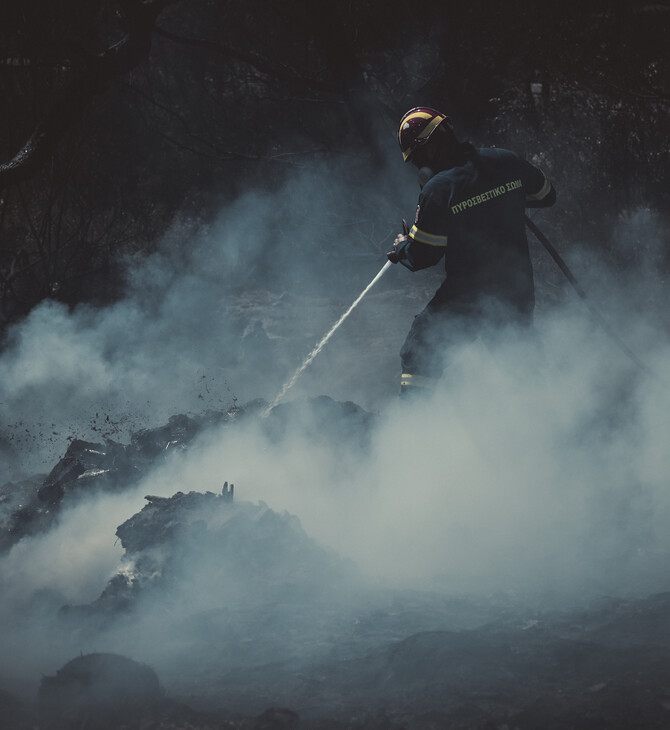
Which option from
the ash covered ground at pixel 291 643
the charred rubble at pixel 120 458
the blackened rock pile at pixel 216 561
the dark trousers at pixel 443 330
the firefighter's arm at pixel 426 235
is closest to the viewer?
the ash covered ground at pixel 291 643

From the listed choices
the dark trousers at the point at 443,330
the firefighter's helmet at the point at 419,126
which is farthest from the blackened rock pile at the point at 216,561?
the firefighter's helmet at the point at 419,126

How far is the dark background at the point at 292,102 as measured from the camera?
24.6 feet

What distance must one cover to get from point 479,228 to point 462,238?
12 centimetres

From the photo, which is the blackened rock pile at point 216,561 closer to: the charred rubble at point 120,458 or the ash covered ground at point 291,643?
the ash covered ground at point 291,643

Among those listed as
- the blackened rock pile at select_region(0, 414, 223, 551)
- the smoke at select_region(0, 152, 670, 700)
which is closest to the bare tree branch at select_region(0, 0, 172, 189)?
the blackened rock pile at select_region(0, 414, 223, 551)

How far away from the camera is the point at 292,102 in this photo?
9844 millimetres

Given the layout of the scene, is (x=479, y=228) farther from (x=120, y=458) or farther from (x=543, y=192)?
(x=120, y=458)

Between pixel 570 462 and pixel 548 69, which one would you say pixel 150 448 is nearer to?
pixel 570 462

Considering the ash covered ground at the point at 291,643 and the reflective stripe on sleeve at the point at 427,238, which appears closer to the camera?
the ash covered ground at the point at 291,643

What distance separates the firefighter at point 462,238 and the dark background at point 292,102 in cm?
273

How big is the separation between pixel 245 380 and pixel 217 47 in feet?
11.2

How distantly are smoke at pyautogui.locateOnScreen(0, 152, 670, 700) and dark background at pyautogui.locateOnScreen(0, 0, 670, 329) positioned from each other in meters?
0.56

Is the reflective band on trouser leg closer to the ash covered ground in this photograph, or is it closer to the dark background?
the ash covered ground

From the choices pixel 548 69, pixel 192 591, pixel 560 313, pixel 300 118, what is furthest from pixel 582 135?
pixel 192 591
